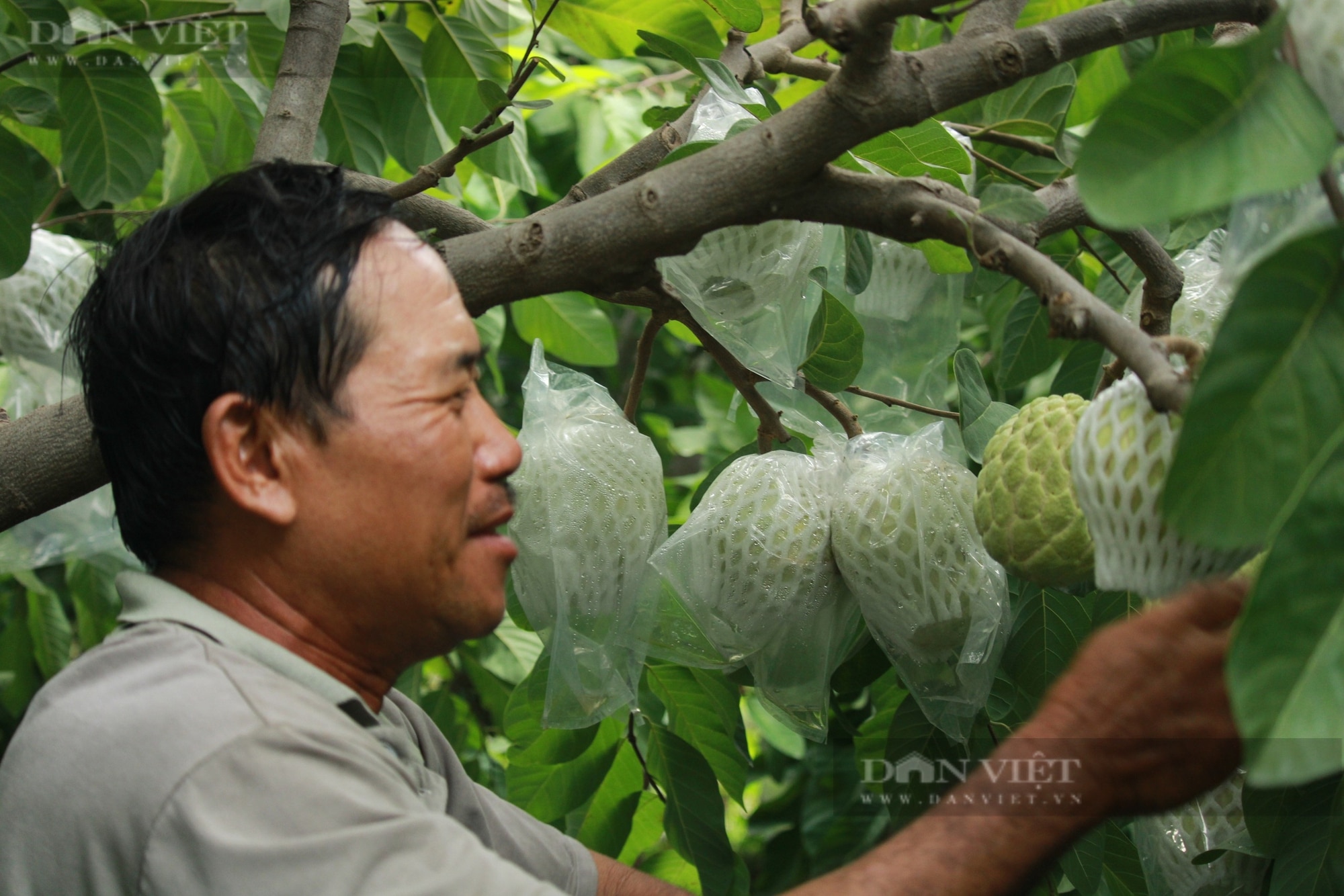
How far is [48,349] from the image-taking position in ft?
6.35

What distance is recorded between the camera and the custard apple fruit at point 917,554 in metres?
1.31

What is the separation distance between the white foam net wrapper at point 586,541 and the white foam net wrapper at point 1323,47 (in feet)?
2.71

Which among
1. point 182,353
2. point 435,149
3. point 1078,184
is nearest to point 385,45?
point 435,149

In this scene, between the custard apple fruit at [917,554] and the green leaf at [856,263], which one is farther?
the green leaf at [856,263]

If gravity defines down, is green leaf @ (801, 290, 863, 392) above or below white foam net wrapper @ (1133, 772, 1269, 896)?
above

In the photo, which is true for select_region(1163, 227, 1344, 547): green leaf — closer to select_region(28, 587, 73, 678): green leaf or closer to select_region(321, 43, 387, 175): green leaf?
select_region(321, 43, 387, 175): green leaf

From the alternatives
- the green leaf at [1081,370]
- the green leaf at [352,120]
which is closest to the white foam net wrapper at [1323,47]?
the green leaf at [1081,370]

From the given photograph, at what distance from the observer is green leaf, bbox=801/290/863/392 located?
1529mm

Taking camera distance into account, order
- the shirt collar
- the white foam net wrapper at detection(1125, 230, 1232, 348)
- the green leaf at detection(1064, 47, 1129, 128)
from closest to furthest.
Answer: the shirt collar
the white foam net wrapper at detection(1125, 230, 1232, 348)
the green leaf at detection(1064, 47, 1129, 128)

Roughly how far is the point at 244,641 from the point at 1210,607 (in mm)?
760

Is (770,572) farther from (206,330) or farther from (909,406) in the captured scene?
(206,330)

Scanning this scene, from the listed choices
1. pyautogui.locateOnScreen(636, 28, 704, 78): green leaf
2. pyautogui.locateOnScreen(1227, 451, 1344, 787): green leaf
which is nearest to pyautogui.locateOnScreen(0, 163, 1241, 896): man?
pyautogui.locateOnScreen(1227, 451, 1344, 787): green leaf

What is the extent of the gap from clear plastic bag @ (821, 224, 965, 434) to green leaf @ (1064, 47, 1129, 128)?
1.52ft

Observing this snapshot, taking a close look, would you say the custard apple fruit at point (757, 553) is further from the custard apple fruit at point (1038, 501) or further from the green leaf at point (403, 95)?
the green leaf at point (403, 95)
